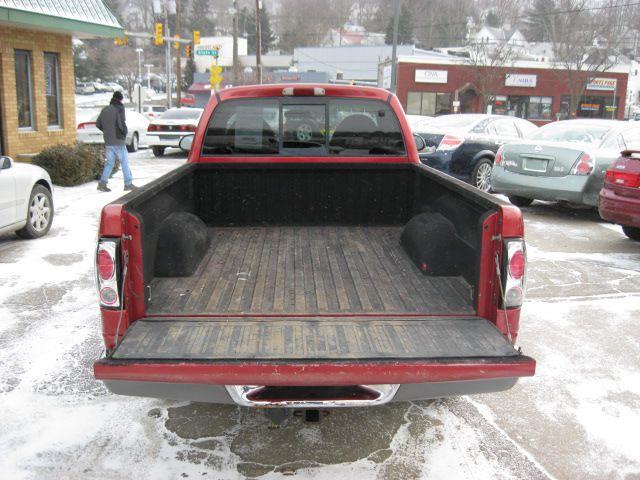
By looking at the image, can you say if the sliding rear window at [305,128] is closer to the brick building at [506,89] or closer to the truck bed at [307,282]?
the truck bed at [307,282]

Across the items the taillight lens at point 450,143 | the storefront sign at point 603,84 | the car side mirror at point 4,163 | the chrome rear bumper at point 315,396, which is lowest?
the chrome rear bumper at point 315,396

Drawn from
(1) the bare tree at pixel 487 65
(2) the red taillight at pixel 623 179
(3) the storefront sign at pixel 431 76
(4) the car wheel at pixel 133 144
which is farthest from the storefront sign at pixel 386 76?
(2) the red taillight at pixel 623 179

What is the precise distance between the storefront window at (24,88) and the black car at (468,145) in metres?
8.62

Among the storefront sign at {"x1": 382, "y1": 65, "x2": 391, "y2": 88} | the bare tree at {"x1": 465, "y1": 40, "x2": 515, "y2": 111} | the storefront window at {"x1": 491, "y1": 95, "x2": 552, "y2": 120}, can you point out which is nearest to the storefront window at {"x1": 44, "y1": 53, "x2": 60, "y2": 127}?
the storefront sign at {"x1": 382, "y1": 65, "x2": 391, "y2": 88}

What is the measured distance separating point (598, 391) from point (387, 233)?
202 cm

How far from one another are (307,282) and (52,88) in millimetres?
12994

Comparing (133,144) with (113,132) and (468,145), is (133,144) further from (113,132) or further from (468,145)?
(468,145)

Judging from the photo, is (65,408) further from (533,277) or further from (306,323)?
(533,277)

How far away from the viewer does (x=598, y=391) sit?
14.2 ft

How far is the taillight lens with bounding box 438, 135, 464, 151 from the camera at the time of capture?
1211cm

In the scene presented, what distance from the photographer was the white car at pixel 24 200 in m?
7.41

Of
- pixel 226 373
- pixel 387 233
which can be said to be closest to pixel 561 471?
pixel 226 373

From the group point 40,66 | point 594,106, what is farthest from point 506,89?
point 40,66

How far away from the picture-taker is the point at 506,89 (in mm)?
47344
